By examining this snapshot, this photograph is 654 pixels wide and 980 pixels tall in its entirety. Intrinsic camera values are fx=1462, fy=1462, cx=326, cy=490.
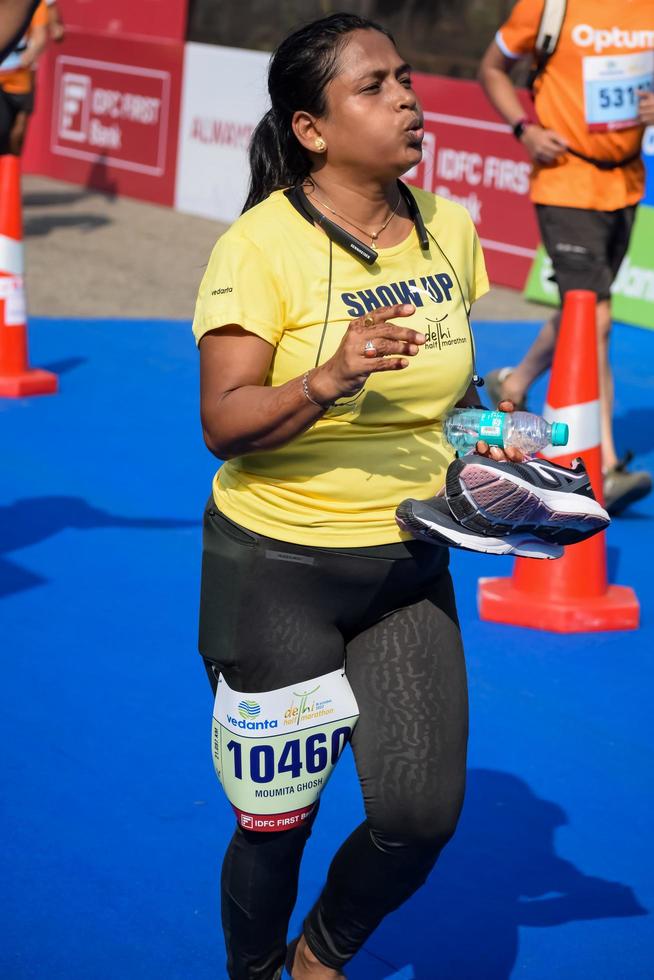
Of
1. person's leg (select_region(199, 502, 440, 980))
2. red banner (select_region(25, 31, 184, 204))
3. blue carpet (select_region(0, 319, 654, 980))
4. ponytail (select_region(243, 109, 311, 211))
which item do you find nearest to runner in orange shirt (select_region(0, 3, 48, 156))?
red banner (select_region(25, 31, 184, 204))

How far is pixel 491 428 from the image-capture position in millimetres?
2795

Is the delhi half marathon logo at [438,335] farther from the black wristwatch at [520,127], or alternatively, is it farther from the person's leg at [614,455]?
the black wristwatch at [520,127]

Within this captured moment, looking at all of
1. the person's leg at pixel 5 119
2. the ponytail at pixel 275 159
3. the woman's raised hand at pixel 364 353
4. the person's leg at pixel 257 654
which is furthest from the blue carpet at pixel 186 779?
the person's leg at pixel 5 119

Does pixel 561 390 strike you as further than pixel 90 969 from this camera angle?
Yes

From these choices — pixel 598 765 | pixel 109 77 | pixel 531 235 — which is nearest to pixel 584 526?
pixel 598 765

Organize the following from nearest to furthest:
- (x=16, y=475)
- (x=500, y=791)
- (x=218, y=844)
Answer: (x=218, y=844) < (x=500, y=791) < (x=16, y=475)

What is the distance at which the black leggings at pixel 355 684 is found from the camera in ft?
9.11

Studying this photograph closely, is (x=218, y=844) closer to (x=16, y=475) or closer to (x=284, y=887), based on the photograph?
(x=284, y=887)

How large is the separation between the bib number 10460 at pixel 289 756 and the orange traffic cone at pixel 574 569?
2.61 metres

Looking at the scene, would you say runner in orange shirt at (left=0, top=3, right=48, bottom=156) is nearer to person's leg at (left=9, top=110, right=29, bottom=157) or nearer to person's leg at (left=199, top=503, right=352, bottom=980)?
person's leg at (left=9, top=110, right=29, bottom=157)

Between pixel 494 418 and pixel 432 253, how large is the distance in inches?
14.9

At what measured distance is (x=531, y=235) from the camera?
11.4 m

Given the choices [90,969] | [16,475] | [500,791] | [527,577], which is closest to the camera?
[90,969]

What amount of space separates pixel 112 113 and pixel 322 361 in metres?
13.3
